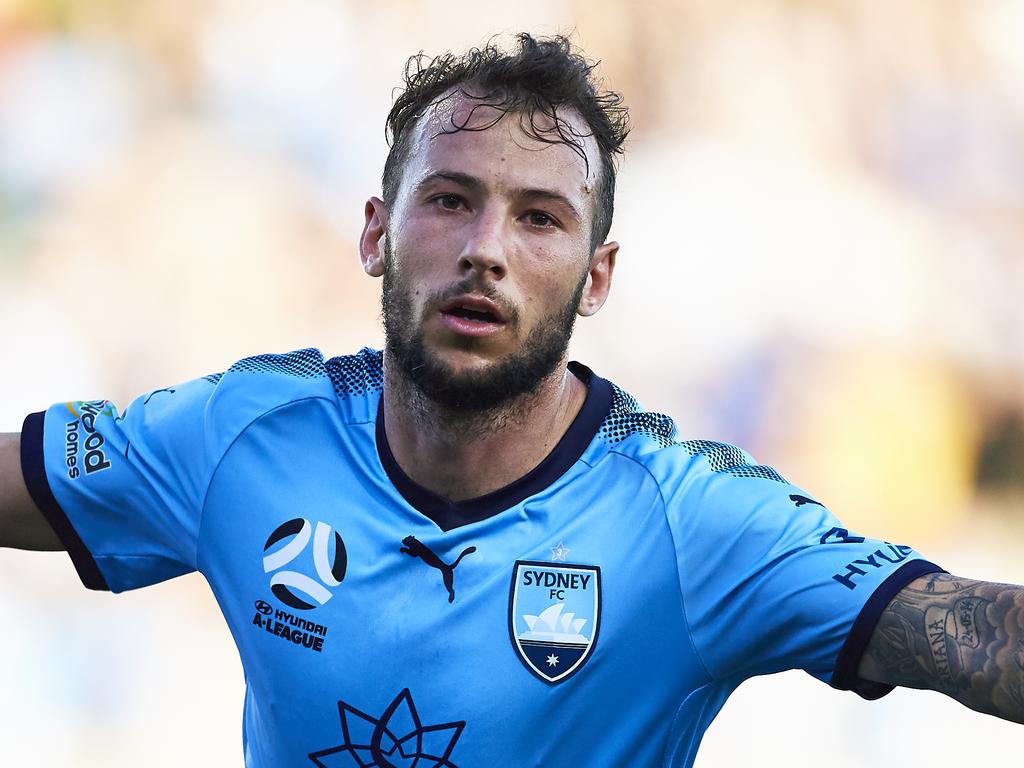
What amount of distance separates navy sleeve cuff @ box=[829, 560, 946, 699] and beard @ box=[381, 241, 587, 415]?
85cm

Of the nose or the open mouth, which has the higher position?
the nose

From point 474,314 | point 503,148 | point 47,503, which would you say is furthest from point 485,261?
point 47,503

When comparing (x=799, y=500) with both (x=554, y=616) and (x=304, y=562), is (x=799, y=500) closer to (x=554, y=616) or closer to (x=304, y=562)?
(x=554, y=616)

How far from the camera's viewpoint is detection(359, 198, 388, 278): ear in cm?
310

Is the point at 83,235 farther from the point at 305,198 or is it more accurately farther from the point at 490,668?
the point at 490,668

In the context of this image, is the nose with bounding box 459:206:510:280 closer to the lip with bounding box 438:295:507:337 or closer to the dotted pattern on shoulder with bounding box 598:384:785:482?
the lip with bounding box 438:295:507:337

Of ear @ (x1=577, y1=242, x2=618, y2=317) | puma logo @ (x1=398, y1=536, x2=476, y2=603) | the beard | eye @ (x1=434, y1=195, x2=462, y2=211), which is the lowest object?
puma logo @ (x1=398, y1=536, x2=476, y2=603)

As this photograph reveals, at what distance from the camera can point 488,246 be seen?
8.82 ft

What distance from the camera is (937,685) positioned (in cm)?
222

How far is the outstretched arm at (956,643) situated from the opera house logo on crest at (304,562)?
1.10 m

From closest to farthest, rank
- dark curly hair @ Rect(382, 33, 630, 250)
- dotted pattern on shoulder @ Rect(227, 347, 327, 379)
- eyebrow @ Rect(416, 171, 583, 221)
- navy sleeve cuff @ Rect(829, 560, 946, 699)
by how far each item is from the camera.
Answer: navy sleeve cuff @ Rect(829, 560, 946, 699)
eyebrow @ Rect(416, 171, 583, 221)
dark curly hair @ Rect(382, 33, 630, 250)
dotted pattern on shoulder @ Rect(227, 347, 327, 379)

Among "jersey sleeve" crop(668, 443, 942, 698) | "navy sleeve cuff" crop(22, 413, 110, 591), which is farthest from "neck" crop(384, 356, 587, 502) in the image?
"navy sleeve cuff" crop(22, 413, 110, 591)

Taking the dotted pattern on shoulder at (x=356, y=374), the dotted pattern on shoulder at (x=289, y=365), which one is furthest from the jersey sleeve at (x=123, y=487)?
the dotted pattern on shoulder at (x=356, y=374)

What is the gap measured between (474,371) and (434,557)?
403 millimetres
